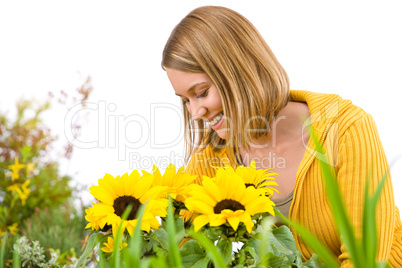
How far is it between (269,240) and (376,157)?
70 centimetres

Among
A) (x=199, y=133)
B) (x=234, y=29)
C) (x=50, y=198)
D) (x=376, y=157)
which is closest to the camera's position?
(x=376, y=157)

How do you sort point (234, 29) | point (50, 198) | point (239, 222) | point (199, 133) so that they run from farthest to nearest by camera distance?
point (50, 198)
point (199, 133)
point (234, 29)
point (239, 222)

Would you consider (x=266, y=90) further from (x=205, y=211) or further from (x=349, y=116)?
(x=205, y=211)

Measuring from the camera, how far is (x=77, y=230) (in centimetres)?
144

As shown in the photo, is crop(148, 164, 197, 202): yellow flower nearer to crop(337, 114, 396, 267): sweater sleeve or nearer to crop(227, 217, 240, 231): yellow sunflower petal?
crop(227, 217, 240, 231): yellow sunflower petal

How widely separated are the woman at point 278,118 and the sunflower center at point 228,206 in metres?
0.63

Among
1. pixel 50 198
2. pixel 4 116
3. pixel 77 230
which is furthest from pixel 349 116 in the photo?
pixel 4 116

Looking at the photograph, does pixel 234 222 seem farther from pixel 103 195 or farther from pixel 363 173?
pixel 363 173

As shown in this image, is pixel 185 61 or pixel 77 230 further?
pixel 77 230

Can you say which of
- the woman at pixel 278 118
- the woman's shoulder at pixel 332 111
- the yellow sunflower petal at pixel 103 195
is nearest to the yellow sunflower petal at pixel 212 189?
the yellow sunflower petal at pixel 103 195

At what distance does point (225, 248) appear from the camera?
42cm

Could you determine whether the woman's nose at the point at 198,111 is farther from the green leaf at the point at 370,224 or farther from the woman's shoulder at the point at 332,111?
the green leaf at the point at 370,224

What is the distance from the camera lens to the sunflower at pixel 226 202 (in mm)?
412

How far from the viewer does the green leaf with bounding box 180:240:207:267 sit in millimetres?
440
